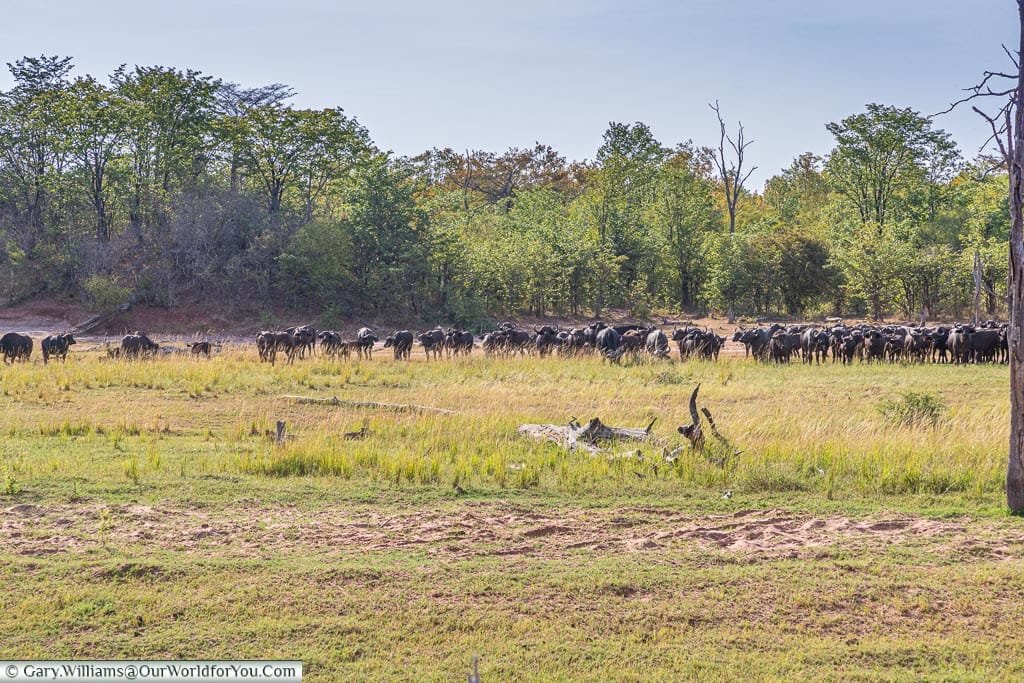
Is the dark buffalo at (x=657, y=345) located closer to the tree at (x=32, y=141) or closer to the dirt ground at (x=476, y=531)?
the dirt ground at (x=476, y=531)

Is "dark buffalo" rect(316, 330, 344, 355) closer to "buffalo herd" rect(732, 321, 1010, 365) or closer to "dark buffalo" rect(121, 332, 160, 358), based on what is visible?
"dark buffalo" rect(121, 332, 160, 358)

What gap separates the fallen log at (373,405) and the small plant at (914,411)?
713cm

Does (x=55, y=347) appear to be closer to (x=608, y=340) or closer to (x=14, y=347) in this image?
(x=14, y=347)

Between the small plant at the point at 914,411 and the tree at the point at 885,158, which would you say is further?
the tree at the point at 885,158

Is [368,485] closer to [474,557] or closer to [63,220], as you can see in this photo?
[474,557]

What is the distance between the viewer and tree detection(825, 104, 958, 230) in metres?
51.0

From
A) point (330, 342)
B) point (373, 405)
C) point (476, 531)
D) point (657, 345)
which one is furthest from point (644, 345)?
point (476, 531)

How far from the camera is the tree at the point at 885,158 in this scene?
51.0 m

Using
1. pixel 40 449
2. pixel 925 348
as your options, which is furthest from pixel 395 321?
pixel 40 449

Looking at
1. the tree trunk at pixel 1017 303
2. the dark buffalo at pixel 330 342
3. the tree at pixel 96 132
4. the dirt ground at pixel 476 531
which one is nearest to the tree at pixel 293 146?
the tree at pixel 96 132

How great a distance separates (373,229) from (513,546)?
35613 millimetres

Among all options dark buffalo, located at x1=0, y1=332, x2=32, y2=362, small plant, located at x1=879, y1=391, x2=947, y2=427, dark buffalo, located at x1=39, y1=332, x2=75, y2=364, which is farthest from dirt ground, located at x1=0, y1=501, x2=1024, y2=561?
dark buffalo, located at x1=0, y1=332, x2=32, y2=362

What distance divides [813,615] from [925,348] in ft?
76.4

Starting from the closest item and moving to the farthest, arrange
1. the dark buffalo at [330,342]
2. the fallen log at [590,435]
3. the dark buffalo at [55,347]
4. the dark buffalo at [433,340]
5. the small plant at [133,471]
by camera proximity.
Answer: the small plant at [133,471] → the fallen log at [590,435] → the dark buffalo at [55,347] → the dark buffalo at [330,342] → the dark buffalo at [433,340]
